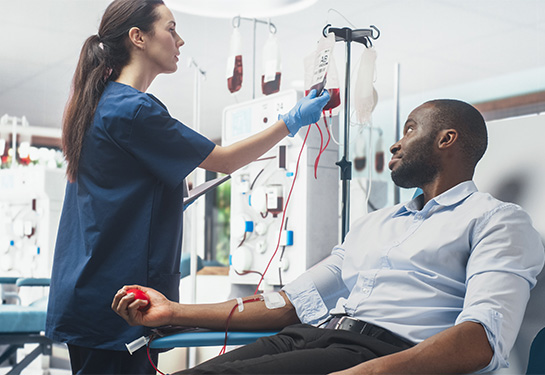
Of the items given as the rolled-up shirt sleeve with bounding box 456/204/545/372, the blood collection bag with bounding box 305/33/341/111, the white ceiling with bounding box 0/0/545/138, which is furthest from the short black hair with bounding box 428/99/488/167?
the white ceiling with bounding box 0/0/545/138

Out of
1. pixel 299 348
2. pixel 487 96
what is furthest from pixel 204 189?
pixel 487 96

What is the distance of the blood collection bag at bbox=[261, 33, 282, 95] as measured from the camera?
285 centimetres

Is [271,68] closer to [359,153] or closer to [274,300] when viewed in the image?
[274,300]

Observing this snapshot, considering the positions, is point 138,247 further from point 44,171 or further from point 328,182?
point 44,171

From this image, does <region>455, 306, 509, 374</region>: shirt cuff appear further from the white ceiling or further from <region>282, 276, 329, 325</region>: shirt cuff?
the white ceiling

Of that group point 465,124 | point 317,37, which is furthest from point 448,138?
point 317,37

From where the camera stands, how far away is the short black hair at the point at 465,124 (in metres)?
1.53

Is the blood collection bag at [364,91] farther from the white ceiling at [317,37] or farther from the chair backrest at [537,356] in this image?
the white ceiling at [317,37]

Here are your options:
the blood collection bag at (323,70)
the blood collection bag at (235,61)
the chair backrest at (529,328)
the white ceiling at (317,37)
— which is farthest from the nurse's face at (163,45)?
the white ceiling at (317,37)

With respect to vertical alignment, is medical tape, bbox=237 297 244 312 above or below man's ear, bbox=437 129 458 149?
below

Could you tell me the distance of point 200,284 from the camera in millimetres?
3980

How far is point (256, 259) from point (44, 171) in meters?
2.51

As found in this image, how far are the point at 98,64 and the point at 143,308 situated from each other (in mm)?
625

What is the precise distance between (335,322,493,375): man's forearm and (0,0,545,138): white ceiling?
342cm
